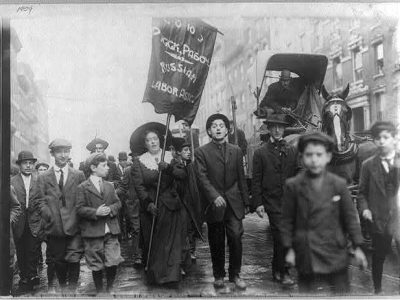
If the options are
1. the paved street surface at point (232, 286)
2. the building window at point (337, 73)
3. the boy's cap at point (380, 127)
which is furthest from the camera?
the building window at point (337, 73)

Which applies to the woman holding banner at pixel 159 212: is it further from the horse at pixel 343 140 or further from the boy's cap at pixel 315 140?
the horse at pixel 343 140

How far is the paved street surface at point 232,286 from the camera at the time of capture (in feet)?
17.7

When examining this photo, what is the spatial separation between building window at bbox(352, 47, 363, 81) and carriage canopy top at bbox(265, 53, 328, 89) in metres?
0.37

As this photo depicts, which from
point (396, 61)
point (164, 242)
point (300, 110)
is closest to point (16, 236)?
point (164, 242)

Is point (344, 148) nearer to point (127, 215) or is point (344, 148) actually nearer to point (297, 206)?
point (297, 206)

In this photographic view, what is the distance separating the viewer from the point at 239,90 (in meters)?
6.64

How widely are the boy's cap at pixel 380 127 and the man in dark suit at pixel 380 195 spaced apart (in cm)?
13

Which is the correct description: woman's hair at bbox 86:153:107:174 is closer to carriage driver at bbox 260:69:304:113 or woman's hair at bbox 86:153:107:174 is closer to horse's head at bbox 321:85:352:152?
carriage driver at bbox 260:69:304:113

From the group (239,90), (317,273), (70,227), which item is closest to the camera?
(317,273)

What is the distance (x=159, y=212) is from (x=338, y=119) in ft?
7.78

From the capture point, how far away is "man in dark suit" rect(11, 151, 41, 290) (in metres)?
5.79

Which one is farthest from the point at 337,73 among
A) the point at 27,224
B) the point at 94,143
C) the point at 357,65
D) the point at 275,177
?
the point at 27,224

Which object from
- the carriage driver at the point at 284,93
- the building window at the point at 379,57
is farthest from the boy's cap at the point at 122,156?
the building window at the point at 379,57

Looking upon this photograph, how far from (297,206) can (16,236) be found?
352 cm
